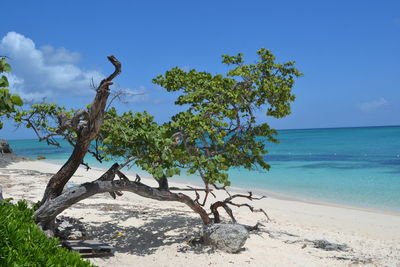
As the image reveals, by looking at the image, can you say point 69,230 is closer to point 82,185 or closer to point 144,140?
point 82,185

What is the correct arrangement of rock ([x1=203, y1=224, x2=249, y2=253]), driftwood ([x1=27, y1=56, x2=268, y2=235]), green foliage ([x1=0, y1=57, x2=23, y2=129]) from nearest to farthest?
green foliage ([x1=0, y1=57, x2=23, y2=129]) → driftwood ([x1=27, y1=56, x2=268, y2=235]) → rock ([x1=203, y1=224, x2=249, y2=253])

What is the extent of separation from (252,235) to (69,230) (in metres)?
4.25

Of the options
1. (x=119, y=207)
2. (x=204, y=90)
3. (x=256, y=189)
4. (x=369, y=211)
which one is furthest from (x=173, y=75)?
(x=256, y=189)

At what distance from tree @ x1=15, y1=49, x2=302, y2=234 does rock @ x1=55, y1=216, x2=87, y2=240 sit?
0.76m

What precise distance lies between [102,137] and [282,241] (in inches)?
189

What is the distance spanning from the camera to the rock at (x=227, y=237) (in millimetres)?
8430

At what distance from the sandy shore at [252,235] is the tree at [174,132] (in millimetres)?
1182

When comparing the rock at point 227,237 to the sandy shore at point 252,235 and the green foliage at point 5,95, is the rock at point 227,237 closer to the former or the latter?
the sandy shore at point 252,235

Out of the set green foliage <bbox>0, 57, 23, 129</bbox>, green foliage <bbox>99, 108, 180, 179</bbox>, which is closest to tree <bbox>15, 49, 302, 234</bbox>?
green foliage <bbox>99, 108, 180, 179</bbox>

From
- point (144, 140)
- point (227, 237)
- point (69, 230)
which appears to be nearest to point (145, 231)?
point (69, 230)

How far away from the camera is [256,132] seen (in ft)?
33.6

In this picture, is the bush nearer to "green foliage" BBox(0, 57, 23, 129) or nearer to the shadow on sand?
"green foliage" BBox(0, 57, 23, 129)

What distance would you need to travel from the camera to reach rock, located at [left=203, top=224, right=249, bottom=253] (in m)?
8.43

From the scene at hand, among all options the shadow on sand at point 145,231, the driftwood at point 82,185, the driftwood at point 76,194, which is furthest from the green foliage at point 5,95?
the shadow on sand at point 145,231
